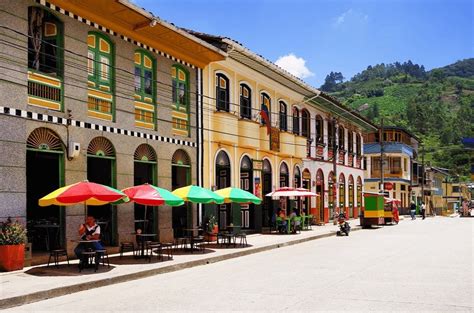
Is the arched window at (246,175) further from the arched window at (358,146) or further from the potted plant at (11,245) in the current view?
the arched window at (358,146)

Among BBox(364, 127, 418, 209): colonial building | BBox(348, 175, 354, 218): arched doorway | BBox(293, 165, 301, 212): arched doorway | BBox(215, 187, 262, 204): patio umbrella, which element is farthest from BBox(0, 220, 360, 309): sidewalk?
BBox(364, 127, 418, 209): colonial building

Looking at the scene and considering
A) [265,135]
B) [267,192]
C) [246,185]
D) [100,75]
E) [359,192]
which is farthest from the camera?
[359,192]

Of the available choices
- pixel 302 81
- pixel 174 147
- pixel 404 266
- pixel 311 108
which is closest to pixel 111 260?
pixel 174 147

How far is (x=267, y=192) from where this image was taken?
100 ft

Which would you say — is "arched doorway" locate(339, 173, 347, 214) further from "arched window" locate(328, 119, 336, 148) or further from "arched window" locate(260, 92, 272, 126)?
"arched window" locate(260, 92, 272, 126)

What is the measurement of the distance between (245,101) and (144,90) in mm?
8862

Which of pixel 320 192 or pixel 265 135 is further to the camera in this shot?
pixel 320 192

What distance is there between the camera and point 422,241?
953 inches

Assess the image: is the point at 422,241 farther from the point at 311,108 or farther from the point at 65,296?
the point at 65,296

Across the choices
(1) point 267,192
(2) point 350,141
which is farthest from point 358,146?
(1) point 267,192

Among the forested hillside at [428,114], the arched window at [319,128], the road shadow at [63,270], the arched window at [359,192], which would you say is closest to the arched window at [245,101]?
the arched window at [319,128]

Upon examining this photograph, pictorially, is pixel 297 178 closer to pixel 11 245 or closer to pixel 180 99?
pixel 180 99

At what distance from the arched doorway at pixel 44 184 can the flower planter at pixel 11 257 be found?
1.65 meters

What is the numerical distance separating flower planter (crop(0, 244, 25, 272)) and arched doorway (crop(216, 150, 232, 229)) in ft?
40.3
